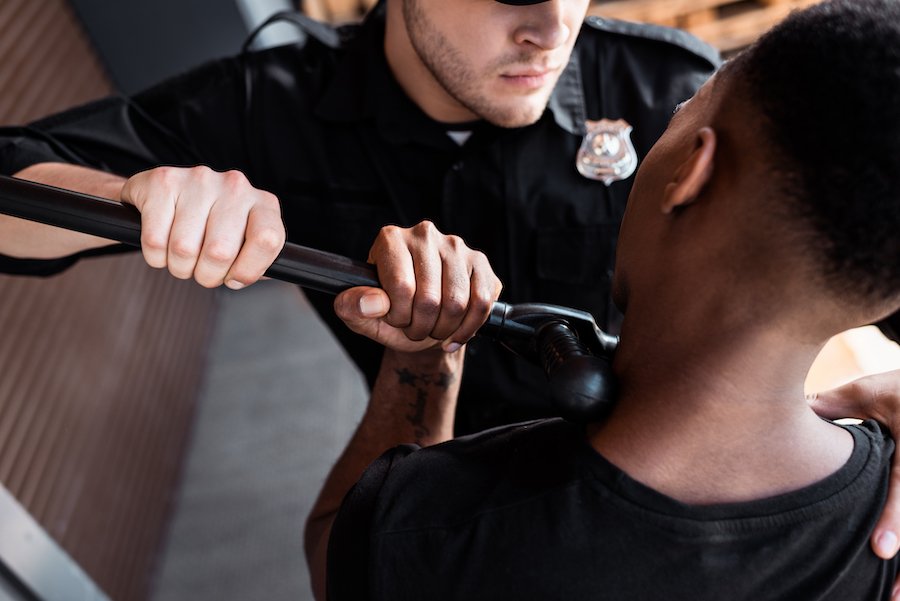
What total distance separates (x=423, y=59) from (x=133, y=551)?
157cm

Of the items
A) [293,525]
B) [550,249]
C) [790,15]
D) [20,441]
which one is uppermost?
[790,15]

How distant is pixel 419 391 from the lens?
898mm

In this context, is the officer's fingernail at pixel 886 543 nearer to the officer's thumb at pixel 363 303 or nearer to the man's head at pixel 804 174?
the man's head at pixel 804 174

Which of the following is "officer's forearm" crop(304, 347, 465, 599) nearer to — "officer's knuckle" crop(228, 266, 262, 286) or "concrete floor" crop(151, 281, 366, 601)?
"officer's knuckle" crop(228, 266, 262, 286)

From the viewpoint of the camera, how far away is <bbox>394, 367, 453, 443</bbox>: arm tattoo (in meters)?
0.90

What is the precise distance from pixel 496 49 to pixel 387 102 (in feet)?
0.70

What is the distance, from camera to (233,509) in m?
2.11

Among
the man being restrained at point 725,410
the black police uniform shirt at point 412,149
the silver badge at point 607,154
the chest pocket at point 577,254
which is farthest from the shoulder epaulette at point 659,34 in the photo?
the man being restrained at point 725,410

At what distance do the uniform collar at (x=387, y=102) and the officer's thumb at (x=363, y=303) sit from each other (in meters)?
0.50

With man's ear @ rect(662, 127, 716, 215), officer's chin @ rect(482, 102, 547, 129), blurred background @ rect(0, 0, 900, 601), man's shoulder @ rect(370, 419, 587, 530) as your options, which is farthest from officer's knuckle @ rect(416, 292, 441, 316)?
blurred background @ rect(0, 0, 900, 601)

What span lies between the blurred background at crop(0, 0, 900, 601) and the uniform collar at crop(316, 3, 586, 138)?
3.11 ft

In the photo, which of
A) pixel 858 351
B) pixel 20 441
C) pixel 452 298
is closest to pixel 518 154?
pixel 452 298

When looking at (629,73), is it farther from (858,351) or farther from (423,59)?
(858,351)

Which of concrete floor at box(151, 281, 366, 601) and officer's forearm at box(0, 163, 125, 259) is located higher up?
officer's forearm at box(0, 163, 125, 259)
